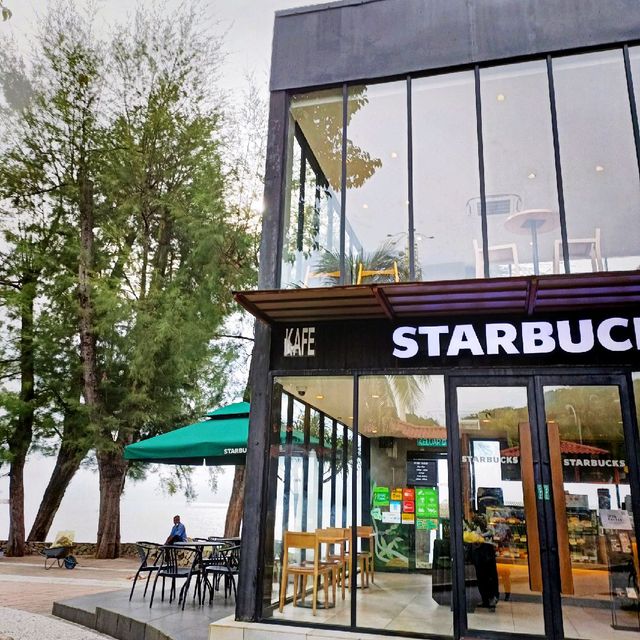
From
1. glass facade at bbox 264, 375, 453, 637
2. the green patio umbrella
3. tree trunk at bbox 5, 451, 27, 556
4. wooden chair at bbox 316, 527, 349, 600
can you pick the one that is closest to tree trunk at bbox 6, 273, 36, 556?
tree trunk at bbox 5, 451, 27, 556

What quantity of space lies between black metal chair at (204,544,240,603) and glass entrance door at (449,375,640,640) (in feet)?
9.44

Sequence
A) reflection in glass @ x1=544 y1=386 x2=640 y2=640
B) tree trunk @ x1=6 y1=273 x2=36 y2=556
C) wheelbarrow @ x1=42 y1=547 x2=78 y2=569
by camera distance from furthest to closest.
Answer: tree trunk @ x1=6 y1=273 x2=36 y2=556
wheelbarrow @ x1=42 y1=547 x2=78 y2=569
reflection in glass @ x1=544 y1=386 x2=640 y2=640

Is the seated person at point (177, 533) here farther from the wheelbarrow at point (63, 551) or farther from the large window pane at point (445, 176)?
the large window pane at point (445, 176)

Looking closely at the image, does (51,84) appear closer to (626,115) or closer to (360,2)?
(360,2)

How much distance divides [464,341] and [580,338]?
3.60 feet

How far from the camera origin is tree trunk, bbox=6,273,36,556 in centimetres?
1712

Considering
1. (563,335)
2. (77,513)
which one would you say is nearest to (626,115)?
(563,335)

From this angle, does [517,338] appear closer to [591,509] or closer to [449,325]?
[449,325]

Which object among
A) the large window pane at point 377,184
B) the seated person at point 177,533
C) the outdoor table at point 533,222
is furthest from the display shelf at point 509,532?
the seated person at point 177,533

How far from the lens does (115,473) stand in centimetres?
1565

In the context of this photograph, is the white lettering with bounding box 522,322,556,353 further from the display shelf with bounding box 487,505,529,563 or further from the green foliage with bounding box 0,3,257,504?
the green foliage with bounding box 0,3,257,504

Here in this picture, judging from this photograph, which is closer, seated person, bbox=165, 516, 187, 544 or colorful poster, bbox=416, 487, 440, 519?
colorful poster, bbox=416, 487, 440, 519

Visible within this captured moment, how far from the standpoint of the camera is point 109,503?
15.4m

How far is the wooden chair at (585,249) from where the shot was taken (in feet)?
20.9
